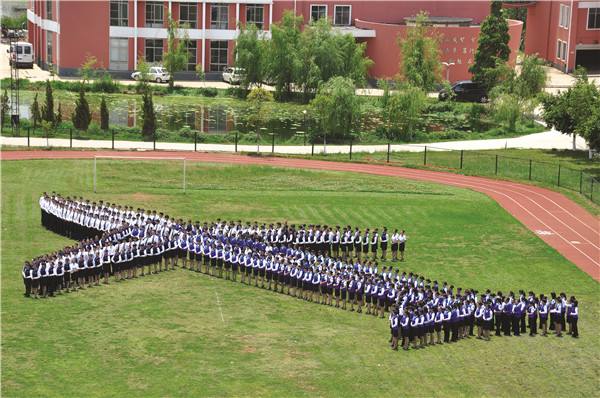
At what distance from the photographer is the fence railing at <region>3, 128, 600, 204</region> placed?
62.2 meters

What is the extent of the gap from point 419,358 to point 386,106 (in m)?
43.4

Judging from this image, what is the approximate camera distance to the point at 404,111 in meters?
74.4

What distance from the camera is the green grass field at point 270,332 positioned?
31.6m

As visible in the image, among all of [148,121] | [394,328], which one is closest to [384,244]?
[394,328]

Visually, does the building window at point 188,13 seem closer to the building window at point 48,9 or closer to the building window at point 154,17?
the building window at point 154,17

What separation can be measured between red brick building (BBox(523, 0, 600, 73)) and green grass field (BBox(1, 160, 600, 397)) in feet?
165

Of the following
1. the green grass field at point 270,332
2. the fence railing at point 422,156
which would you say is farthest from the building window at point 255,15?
the green grass field at point 270,332

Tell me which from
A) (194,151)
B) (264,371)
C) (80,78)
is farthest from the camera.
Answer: (80,78)

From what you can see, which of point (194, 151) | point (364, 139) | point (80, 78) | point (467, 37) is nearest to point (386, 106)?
Result: point (364, 139)

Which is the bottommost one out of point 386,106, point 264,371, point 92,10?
point 264,371

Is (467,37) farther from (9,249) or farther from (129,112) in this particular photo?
(9,249)

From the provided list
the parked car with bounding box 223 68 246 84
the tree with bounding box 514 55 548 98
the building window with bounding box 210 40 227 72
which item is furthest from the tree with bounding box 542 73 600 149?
the building window with bounding box 210 40 227 72

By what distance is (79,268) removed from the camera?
39.7 m

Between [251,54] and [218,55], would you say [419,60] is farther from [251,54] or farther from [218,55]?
[218,55]
